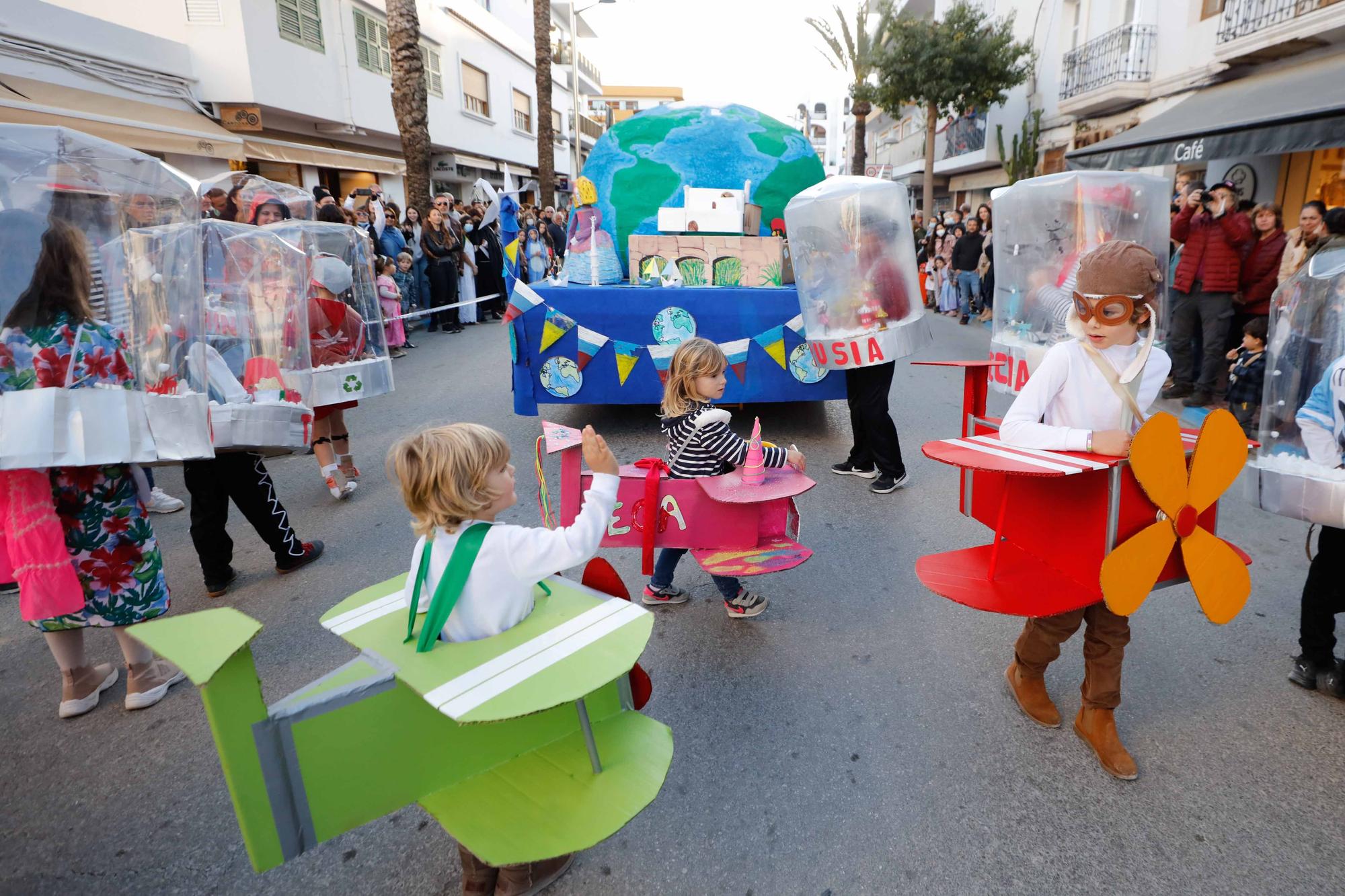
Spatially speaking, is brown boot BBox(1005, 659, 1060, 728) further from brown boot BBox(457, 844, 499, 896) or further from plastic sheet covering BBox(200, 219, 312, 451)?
plastic sheet covering BBox(200, 219, 312, 451)

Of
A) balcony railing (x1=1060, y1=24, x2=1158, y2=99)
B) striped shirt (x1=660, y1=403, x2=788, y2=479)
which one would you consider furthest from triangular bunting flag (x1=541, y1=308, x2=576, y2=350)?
balcony railing (x1=1060, y1=24, x2=1158, y2=99)

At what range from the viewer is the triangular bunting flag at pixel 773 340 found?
580 cm

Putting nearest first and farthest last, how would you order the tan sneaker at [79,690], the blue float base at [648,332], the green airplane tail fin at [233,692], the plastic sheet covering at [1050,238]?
the green airplane tail fin at [233,692], the tan sneaker at [79,690], the plastic sheet covering at [1050,238], the blue float base at [648,332]

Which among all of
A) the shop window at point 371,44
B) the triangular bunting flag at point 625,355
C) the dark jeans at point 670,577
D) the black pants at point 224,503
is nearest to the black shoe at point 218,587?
the black pants at point 224,503

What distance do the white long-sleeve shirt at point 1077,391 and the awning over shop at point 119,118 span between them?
10512 mm

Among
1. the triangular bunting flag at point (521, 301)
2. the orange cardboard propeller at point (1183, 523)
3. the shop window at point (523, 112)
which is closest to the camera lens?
the orange cardboard propeller at point (1183, 523)

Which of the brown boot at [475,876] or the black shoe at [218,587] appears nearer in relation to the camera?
the brown boot at [475,876]

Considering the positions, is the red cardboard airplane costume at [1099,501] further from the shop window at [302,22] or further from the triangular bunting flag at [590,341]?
the shop window at [302,22]

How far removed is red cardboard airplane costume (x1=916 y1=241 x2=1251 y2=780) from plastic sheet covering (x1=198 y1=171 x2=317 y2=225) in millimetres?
4434

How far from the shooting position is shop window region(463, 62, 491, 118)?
85.5 feet

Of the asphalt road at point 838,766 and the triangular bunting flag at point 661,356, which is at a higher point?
the triangular bunting flag at point 661,356

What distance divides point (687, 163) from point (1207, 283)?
15.3 ft

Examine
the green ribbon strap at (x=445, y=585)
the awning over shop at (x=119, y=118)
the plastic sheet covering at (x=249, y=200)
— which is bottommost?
the green ribbon strap at (x=445, y=585)

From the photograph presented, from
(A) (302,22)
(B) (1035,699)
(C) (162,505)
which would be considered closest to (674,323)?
(C) (162,505)
